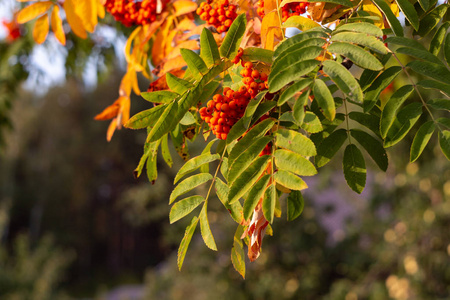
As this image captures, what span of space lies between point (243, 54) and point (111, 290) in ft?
42.1

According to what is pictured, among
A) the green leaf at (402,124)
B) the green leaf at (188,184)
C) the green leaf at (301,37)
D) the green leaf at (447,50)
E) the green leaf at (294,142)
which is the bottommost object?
the green leaf at (188,184)

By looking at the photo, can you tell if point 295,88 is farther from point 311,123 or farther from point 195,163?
point 195,163

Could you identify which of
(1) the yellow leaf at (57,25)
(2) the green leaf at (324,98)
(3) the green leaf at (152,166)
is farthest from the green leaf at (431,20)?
(1) the yellow leaf at (57,25)

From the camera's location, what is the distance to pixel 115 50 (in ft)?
8.04

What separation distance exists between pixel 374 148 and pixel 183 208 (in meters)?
0.30

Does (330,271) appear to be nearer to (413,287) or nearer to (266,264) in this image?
(266,264)

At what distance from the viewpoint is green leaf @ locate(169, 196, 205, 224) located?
27.3 inches

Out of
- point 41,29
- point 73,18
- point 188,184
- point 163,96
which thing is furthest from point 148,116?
point 41,29

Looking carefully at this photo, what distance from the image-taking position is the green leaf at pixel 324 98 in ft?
1.82

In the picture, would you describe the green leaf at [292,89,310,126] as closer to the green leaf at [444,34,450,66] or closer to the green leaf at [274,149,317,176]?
the green leaf at [274,149,317,176]

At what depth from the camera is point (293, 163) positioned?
589 mm

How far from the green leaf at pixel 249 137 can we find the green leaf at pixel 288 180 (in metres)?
0.05

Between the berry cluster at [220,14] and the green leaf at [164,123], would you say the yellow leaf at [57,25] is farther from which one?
the green leaf at [164,123]

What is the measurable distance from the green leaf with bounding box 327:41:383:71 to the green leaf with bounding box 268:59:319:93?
0.03 metres
